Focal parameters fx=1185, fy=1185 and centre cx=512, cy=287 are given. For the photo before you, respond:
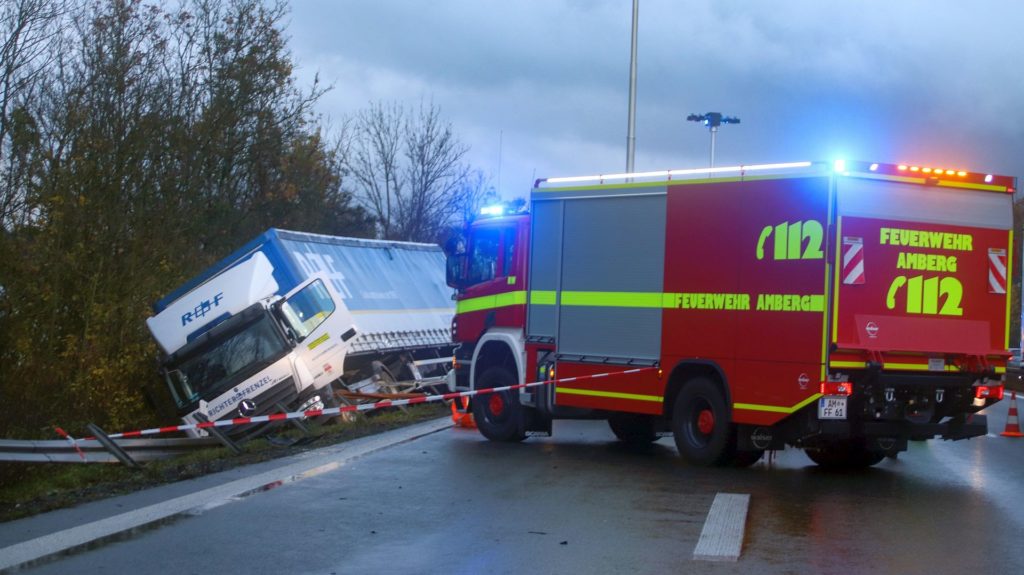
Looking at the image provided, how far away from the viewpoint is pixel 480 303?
15305 mm

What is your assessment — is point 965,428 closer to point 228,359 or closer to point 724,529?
point 724,529

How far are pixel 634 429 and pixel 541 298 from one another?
218cm

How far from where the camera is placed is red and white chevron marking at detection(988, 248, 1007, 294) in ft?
38.3

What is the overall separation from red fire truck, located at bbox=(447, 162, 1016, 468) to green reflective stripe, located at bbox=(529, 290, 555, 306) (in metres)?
0.05

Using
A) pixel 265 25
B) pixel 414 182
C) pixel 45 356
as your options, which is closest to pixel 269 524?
pixel 45 356

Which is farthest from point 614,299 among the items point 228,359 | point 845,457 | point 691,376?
point 228,359

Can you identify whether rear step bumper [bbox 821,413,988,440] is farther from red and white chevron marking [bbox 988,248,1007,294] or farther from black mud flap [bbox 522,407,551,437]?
black mud flap [bbox 522,407,551,437]

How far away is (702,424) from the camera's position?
1224 centimetres

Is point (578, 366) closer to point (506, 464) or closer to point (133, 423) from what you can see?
point (506, 464)

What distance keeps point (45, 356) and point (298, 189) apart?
63.5 feet

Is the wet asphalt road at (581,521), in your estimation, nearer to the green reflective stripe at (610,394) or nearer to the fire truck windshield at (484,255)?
the green reflective stripe at (610,394)

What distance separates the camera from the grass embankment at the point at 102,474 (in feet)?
33.6

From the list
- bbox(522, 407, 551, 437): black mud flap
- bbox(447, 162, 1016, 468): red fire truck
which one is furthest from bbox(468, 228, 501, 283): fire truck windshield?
bbox(522, 407, 551, 437): black mud flap

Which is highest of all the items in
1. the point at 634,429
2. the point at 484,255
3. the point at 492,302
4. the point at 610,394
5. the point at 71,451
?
the point at 484,255
